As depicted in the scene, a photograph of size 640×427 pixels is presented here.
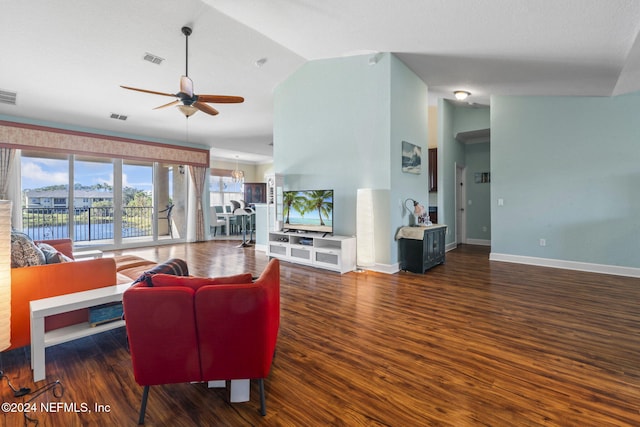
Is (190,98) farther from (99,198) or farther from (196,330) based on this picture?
(99,198)

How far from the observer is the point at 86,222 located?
6930 millimetres

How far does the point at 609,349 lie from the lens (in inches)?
88.1

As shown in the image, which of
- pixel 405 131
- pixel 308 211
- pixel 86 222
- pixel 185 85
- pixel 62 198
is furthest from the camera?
pixel 86 222

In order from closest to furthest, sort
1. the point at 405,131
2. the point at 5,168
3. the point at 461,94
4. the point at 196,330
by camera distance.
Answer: the point at 196,330
the point at 405,131
the point at 461,94
the point at 5,168

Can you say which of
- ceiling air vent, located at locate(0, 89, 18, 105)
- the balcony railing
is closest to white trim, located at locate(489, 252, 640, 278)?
the balcony railing

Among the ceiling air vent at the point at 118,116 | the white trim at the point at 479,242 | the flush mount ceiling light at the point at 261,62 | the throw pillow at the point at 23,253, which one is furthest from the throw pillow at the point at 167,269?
the white trim at the point at 479,242

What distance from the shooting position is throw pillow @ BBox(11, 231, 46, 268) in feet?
6.93

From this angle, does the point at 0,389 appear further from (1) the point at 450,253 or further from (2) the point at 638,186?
(2) the point at 638,186

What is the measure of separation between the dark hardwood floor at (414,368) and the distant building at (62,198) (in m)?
5.66

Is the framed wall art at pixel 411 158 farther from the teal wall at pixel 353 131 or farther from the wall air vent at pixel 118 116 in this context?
the wall air vent at pixel 118 116

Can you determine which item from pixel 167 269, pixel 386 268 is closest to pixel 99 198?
pixel 167 269

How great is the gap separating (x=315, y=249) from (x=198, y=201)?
541 cm

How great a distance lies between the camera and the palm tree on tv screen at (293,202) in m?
5.25

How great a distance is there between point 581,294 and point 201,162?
907cm
